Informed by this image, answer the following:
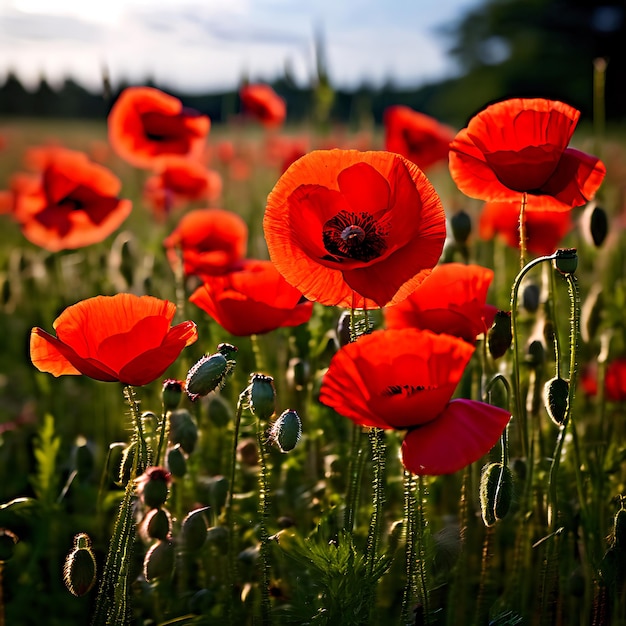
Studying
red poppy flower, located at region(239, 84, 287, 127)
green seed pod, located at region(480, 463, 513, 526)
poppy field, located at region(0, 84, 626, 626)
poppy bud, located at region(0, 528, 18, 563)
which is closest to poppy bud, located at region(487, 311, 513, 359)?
poppy field, located at region(0, 84, 626, 626)

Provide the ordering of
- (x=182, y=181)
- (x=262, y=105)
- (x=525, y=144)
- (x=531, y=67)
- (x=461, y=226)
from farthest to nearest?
1. (x=531, y=67)
2. (x=262, y=105)
3. (x=182, y=181)
4. (x=461, y=226)
5. (x=525, y=144)

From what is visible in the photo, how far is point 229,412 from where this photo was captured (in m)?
1.77

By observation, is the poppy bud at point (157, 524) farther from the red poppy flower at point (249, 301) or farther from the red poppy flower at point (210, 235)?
the red poppy flower at point (210, 235)

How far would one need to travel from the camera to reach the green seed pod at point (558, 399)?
4.17 ft

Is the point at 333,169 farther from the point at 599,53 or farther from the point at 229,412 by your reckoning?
the point at 599,53

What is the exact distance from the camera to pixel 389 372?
1.00 metres

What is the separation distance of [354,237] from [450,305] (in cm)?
21

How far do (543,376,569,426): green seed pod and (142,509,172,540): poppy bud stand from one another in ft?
1.97

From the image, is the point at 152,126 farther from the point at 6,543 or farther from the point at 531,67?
the point at 531,67

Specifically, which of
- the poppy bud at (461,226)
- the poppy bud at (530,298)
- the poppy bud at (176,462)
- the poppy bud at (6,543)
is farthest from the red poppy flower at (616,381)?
the poppy bud at (6,543)

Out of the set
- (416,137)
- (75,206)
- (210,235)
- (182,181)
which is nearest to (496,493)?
(210,235)

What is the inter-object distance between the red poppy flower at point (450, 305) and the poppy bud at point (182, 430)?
1.39 feet

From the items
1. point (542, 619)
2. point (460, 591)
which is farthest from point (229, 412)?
point (542, 619)

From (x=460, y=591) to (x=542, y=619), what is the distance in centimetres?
23
